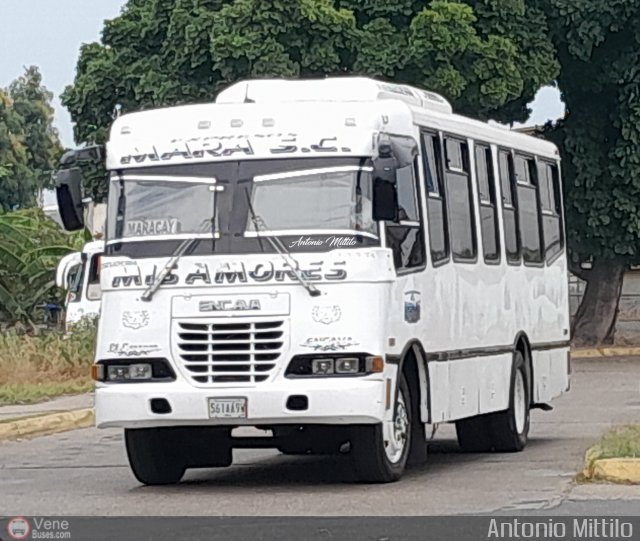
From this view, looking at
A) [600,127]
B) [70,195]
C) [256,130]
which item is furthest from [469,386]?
[600,127]

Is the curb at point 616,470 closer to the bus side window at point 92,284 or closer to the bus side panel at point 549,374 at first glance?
the bus side panel at point 549,374

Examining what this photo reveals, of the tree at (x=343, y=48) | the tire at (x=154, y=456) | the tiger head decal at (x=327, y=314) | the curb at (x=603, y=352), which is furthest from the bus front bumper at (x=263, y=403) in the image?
the curb at (x=603, y=352)

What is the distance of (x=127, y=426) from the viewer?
42.3 feet

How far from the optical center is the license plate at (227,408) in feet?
41.0

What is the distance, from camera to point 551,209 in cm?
1844

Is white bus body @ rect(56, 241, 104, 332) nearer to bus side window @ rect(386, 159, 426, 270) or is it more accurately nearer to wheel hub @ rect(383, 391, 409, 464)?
bus side window @ rect(386, 159, 426, 270)

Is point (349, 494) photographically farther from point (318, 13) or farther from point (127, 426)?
point (318, 13)

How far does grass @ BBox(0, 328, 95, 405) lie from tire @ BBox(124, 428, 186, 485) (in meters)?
9.97

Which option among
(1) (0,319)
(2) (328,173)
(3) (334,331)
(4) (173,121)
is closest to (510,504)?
(3) (334,331)

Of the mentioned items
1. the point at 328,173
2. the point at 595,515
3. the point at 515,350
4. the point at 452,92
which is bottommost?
the point at 595,515

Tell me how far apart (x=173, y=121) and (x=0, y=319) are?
67.8 ft

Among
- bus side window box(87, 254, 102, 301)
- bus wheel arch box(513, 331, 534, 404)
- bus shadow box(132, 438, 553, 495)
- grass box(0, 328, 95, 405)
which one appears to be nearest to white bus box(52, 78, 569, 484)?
bus shadow box(132, 438, 553, 495)

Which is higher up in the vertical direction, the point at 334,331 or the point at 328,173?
the point at 328,173

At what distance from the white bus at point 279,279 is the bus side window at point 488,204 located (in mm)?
1113
